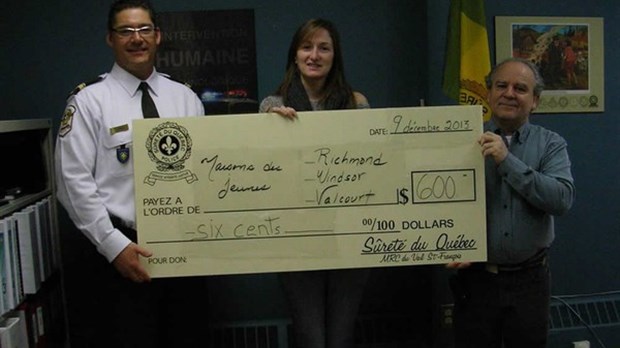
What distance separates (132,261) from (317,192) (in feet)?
2.00

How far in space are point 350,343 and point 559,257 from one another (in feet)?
5.02

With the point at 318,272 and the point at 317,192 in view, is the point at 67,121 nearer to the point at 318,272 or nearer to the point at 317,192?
the point at 317,192

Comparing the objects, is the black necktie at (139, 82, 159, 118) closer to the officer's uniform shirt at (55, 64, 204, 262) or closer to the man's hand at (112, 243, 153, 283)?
the officer's uniform shirt at (55, 64, 204, 262)

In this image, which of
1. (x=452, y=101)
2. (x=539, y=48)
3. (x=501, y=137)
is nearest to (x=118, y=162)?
(x=501, y=137)

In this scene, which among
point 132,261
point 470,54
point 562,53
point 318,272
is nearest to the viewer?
point 132,261

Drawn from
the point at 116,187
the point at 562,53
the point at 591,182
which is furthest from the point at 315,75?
the point at 591,182

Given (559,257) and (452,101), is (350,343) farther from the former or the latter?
(559,257)

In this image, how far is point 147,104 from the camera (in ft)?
5.62

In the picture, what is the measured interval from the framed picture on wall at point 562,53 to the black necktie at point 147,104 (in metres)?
1.69

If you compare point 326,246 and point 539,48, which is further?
point 539,48

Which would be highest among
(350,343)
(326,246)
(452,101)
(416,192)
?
(452,101)

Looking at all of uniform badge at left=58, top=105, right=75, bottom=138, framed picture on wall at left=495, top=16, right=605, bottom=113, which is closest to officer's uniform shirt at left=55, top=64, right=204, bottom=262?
uniform badge at left=58, top=105, right=75, bottom=138

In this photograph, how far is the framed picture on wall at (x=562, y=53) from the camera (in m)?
2.52

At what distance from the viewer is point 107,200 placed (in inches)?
64.1
